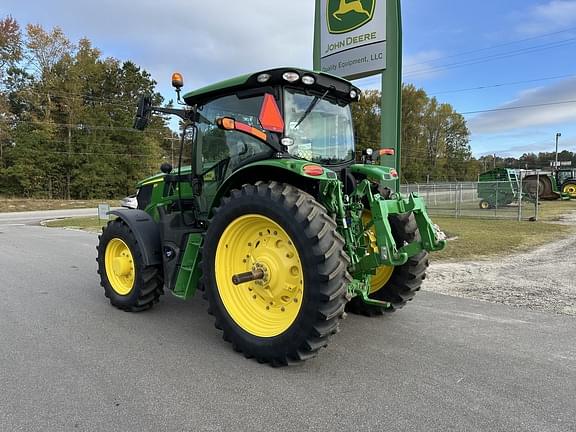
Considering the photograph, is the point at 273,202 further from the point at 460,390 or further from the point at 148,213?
the point at 148,213

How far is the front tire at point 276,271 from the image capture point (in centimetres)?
316

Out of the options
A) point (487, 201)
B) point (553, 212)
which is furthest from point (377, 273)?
point (487, 201)

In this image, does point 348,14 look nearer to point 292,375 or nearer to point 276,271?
point 276,271

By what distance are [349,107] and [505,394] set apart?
10.2ft

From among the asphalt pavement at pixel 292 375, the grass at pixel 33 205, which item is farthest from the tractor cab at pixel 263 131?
the grass at pixel 33 205

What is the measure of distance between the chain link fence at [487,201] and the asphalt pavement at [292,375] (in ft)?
47.1

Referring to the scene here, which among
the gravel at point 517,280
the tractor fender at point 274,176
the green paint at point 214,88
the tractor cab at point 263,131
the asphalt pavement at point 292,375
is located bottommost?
the asphalt pavement at point 292,375

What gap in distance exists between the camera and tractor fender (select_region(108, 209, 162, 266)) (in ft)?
15.3

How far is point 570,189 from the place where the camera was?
31.5 metres

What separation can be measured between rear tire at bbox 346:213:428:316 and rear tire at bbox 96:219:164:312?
232 cm

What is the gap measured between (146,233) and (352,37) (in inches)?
263

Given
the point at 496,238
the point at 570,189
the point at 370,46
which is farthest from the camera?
the point at 570,189

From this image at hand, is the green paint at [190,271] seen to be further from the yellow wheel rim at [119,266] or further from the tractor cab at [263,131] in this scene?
the yellow wheel rim at [119,266]

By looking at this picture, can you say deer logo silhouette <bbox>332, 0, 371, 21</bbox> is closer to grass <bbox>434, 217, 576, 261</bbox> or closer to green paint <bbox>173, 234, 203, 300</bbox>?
grass <bbox>434, 217, 576, 261</bbox>
